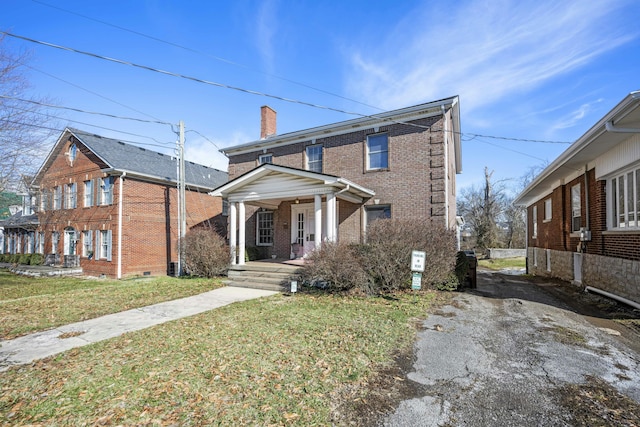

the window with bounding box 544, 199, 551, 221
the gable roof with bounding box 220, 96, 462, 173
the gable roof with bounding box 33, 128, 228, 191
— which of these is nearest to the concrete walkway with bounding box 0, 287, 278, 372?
the gable roof with bounding box 220, 96, 462, 173

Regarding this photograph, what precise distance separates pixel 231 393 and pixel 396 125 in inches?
445

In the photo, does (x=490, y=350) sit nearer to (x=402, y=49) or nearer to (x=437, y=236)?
(x=437, y=236)

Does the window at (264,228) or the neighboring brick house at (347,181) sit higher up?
the neighboring brick house at (347,181)

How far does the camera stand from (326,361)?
4039mm

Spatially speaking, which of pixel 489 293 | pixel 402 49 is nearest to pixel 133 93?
pixel 402 49

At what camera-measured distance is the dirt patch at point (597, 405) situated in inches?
111

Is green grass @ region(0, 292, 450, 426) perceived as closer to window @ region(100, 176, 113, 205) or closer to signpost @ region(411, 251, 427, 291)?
signpost @ region(411, 251, 427, 291)

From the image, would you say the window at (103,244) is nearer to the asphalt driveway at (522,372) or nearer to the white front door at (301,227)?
the white front door at (301,227)

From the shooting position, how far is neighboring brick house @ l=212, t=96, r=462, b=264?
11.1 metres

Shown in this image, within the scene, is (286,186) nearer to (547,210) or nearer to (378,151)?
(378,151)

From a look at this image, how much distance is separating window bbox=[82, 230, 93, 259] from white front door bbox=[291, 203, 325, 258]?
1244 centimetres

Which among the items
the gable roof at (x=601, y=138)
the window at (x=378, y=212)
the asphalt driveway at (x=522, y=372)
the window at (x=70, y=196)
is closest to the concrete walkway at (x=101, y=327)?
the asphalt driveway at (x=522, y=372)

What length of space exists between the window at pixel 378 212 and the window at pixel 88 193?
53.2 ft

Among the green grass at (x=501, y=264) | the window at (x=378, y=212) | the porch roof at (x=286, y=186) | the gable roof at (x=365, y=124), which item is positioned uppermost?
the gable roof at (x=365, y=124)
